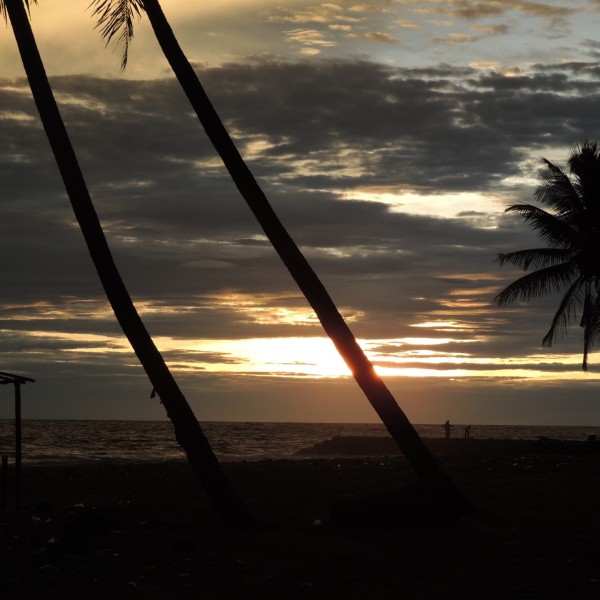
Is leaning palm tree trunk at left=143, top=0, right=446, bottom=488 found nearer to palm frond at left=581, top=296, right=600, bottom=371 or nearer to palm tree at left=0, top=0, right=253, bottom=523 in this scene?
palm tree at left=0, top=0, right=253, bottom=523

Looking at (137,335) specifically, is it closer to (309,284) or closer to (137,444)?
(309,284)

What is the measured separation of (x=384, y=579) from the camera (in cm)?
916

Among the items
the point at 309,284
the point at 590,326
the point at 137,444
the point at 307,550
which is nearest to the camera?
the point at 307,550

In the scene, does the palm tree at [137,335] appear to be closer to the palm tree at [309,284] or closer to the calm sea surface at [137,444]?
the palm tree at [309,284]

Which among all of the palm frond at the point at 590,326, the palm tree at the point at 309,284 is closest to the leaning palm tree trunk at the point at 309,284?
the palm tree at the point at 309,284

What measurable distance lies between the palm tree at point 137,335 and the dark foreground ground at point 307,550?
512 millimetres

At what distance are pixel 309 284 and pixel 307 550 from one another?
3.85 m

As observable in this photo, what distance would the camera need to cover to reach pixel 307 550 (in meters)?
10.2

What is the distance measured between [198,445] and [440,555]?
12.0 feet

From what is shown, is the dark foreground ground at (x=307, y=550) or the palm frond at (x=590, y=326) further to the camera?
the palm frond at (x=590, y=326)

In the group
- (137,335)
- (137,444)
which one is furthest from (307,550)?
(137,444)

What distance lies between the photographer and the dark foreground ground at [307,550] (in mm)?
8711

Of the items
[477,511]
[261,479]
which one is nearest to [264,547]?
[477,511]

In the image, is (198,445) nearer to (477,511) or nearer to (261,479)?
(477,511)
